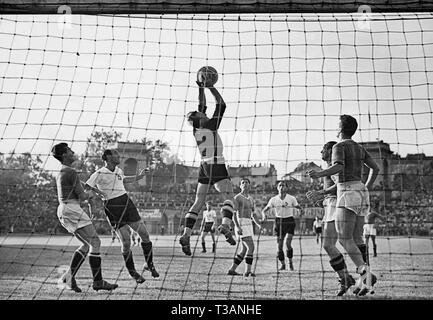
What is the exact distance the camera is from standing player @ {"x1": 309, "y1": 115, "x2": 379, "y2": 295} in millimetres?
5065

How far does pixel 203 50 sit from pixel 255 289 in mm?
2923

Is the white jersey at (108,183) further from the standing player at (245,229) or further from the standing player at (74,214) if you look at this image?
the standing player at (245,229)

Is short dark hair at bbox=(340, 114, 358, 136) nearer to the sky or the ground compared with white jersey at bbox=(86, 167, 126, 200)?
nearer to the sky

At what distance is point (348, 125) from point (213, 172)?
61.2 inches

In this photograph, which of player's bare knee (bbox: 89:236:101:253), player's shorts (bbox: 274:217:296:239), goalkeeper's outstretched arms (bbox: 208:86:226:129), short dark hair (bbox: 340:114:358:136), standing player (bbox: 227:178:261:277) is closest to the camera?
goalkeeper's outstretched arms (bbox: 208:86:226:129)

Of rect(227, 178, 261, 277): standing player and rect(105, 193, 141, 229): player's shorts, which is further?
A: rect(227, 178, 261, 277): standing player

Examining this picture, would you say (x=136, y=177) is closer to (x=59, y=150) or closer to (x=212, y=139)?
(x=59, y=150)

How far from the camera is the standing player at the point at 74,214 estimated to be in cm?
579

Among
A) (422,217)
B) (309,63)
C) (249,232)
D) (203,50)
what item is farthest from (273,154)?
(422,217)

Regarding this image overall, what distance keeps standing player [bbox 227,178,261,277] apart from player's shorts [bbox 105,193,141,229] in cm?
181

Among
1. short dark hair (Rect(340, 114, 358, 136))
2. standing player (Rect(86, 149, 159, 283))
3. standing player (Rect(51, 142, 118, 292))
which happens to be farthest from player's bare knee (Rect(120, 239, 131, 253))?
short dark hair (Rect(340, 114, 358, 136))

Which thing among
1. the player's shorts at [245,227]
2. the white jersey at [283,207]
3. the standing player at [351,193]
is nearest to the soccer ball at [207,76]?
the standing player at [351,193]

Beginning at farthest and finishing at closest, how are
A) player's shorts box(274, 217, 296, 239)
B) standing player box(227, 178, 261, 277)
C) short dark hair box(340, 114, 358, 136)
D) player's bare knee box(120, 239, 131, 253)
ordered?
1. player's shorts box(274, 217, 296, 239)
2. standing player box(227, 178, 261, 277)
3. player's bare knee box(120, 239, 131, 253)
4. short dark hair box(340, 114, 358, 136)

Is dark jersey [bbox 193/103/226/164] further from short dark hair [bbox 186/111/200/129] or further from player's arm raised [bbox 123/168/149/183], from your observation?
player's arm raised [bbox 123/168/149/183]
